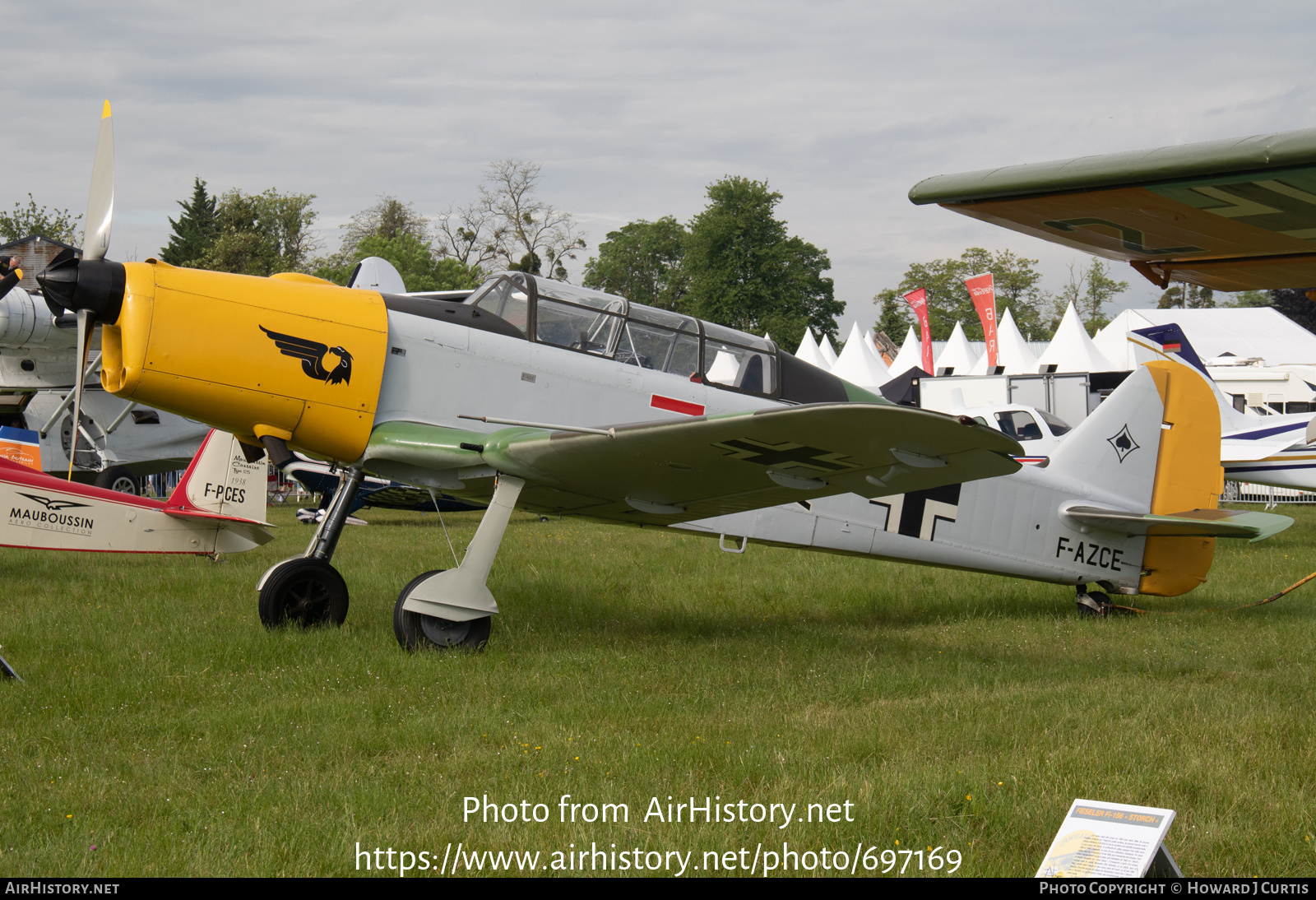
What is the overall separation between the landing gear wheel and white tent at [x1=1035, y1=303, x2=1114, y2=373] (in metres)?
21.0

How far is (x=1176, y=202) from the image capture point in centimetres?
384

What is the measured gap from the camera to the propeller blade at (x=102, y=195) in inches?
243

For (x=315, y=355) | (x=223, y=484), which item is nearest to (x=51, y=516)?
(x=223, y=484)

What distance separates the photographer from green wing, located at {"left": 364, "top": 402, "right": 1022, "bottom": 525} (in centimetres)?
473

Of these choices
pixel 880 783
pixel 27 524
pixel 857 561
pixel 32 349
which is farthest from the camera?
pixel 32 349

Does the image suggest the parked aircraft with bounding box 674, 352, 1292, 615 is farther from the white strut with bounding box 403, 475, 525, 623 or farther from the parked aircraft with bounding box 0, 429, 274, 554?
the parked aircraft with bounding box 0, 429, 274, 554

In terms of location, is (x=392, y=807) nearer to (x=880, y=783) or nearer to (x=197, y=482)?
(x=880, y=783)

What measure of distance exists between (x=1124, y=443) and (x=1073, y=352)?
2169 centimetres

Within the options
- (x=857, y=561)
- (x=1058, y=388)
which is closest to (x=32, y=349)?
(x=857, y=561)

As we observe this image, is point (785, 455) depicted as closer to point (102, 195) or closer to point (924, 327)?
point (102, 195)

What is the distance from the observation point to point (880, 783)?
3.83 metres
